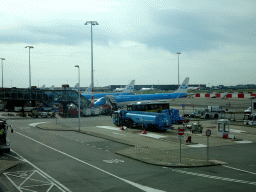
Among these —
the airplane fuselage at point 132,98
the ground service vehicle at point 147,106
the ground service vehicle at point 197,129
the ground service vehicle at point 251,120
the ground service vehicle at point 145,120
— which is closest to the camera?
the ground service vehicle at point 197,129

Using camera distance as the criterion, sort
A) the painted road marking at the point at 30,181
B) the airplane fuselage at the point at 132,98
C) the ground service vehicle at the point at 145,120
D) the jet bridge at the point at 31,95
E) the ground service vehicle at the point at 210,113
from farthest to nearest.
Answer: the airplane fuselage at the point at 132,98, the jet bridge at the point at 31,95, the ground service vehicle at the point at 210,113, the ground service vehicle at the point at 145,120, the painted road marking at the point at 30,181

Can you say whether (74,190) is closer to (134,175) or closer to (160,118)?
(134,175)

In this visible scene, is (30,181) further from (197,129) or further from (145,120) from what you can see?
(197,129)

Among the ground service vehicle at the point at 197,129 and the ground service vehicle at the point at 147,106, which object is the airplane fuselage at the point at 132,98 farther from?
the ground service vehicle at the point at 197,129

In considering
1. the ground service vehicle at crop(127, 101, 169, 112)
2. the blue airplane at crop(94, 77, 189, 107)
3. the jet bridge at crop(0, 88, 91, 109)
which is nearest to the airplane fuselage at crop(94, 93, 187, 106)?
the blue airplane at crop(94, 77, 189, 107)

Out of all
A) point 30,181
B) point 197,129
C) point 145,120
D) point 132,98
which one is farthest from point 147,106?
point 132,98

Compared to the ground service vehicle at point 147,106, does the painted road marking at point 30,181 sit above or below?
below

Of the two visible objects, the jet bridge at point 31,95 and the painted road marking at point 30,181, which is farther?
the jet bridge at point 31,95

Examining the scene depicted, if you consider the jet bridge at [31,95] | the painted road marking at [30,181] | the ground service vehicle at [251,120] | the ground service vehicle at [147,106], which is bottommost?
the painted road marking at [30,181]

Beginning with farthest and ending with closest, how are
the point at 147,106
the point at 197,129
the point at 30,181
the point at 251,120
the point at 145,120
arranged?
the point at 147,106 < the point at 251,120 < the point at 145,120 < the point at 197,129 < the point at 30,181

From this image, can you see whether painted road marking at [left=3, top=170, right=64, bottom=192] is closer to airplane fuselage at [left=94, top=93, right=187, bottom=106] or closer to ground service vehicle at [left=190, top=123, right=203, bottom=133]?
ground service vehicle at [left=190, top=123, right=203, bottom=133]

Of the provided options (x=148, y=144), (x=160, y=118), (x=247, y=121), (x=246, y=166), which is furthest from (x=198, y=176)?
(x=247, y=121)

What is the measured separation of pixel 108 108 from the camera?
216 feet

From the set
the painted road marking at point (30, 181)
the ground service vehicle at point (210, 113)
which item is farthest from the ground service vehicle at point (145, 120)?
the painted road marking at point (30, 181)
